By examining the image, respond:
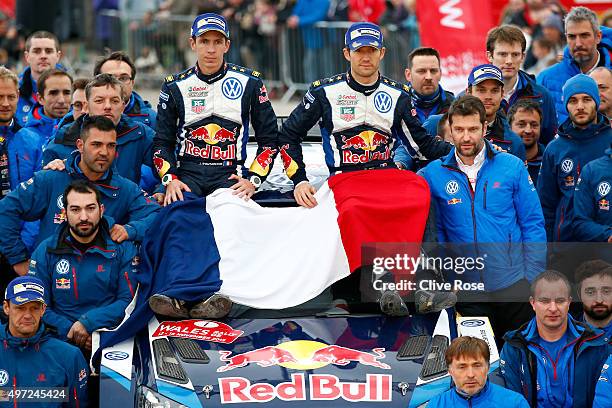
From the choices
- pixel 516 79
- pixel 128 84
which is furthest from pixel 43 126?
pixel 516 79

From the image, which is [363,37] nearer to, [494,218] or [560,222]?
[494,218]

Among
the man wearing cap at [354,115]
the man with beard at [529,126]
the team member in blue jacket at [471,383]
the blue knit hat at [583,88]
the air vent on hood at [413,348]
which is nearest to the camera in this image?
the team member in blue jacket at [471,383]

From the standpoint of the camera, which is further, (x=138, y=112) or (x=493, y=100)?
(x=138, y=112)

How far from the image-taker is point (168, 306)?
998 centimetres

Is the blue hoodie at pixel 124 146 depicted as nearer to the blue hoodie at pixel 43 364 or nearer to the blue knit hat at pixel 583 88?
the blue hoodie at pixel 43 364

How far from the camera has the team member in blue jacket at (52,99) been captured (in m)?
13.2

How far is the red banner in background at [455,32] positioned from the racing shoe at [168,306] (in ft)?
18.9

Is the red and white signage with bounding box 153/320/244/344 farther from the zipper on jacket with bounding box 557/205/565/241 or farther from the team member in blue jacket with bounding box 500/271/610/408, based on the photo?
the zipper on jacket with bounding box 557/205/565/241

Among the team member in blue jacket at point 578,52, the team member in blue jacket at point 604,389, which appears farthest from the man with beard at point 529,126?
the team member in blue jacket at point 604,389

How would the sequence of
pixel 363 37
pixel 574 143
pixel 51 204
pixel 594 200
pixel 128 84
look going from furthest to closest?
pixel 128 84
pixel 574 143
pixel 594 200
pixel 51 204
pixel 363 37

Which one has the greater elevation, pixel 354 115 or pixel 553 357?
pixel 354 115

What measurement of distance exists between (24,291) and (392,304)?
8.16 ft

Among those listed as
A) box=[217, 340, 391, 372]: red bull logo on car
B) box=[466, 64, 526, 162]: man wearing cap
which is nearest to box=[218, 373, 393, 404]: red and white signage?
box=[217, 340, 391, 372]: red bull logo on car

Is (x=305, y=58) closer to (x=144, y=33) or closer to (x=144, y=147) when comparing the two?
(x=144, y=33)
